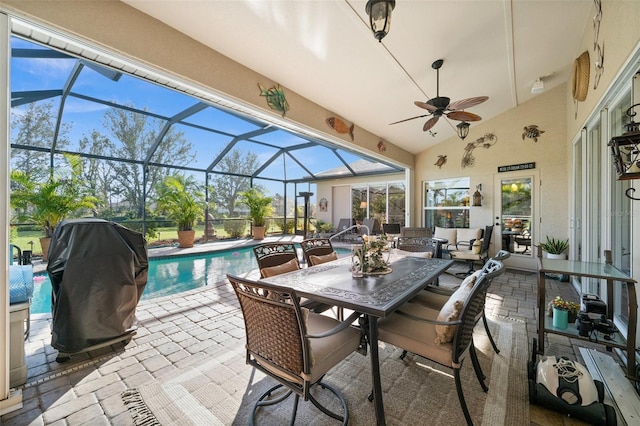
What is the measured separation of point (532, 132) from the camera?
5.77 metres

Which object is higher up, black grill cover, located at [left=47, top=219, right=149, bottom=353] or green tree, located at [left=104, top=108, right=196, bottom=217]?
green tree, located at [left=104, top=108, right=196, bottom=217]

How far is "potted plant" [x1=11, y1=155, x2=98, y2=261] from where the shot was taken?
571 cm

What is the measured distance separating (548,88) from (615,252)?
442 cm

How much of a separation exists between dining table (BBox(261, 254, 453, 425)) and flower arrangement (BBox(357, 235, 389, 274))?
0.07 metres

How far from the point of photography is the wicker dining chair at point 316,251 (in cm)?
290

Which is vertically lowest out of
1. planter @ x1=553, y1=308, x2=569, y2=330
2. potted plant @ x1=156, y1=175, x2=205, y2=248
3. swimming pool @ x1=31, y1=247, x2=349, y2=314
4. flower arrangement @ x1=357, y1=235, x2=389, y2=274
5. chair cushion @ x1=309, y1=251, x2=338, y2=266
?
swimming pool @ x1=31, y1=247, x2=349, y2=314

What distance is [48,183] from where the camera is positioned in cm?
590

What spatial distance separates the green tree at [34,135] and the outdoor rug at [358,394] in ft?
23.6

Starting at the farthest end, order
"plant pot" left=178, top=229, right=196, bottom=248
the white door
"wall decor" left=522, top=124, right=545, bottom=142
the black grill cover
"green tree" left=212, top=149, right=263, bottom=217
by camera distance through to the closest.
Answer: "green tree" left=212, top=149, right=263, bottom=217 < "plant pot" left=178, top=229, right=196, bottom=248 < the white door < "wall decor" left=522, top=124, right=545, bottom=142 < the black grill cover

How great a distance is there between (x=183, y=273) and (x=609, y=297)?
22.0ft

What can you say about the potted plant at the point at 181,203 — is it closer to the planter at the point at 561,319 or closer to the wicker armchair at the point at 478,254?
the wicker armchair at the point at 478,254

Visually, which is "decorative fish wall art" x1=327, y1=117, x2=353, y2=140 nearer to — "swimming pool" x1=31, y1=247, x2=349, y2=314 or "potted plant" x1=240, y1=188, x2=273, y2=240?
"swimming pool" x1=31, y1=247, x2=349, y2=314

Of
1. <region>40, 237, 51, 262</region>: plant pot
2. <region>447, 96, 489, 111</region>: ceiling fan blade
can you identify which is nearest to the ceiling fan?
<region>447, 96, 489, 111</region>: ceiling fan blade

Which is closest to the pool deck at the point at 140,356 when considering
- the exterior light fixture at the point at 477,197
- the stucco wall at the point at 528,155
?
the stucco wall at the point at 528,155
